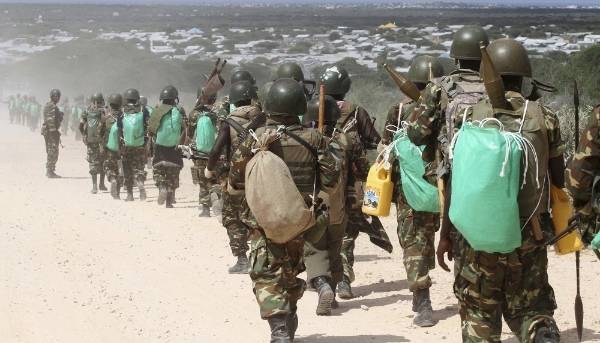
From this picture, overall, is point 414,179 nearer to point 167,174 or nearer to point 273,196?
point 273,196

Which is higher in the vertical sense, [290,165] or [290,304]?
[290,165]

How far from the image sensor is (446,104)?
252 inches

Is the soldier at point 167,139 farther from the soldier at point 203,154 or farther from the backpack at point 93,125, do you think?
the backpack at point 93,125

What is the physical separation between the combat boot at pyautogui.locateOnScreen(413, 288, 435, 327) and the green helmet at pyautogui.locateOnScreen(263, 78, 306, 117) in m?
1.96

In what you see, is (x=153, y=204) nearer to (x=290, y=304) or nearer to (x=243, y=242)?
(x=243, y=242)

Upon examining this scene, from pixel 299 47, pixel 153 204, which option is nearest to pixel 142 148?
pixel 153 204

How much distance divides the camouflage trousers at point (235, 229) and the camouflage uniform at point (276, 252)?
3.54 m

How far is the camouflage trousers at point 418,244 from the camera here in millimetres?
8086

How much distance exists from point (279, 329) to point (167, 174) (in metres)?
10.0

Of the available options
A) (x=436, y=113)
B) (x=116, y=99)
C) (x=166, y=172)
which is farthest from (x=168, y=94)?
(x=436, y=113)

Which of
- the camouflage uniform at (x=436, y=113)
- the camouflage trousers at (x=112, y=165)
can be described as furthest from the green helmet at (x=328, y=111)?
the camouflage trousers at (x=112, y=165)

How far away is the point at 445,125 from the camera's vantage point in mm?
6445

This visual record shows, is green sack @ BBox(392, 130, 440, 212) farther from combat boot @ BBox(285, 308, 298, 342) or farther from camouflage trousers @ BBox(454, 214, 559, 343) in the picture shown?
camouflage trousers @ BBox(454, 214, 559, 343)

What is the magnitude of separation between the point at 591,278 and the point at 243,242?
3532 millimetres
